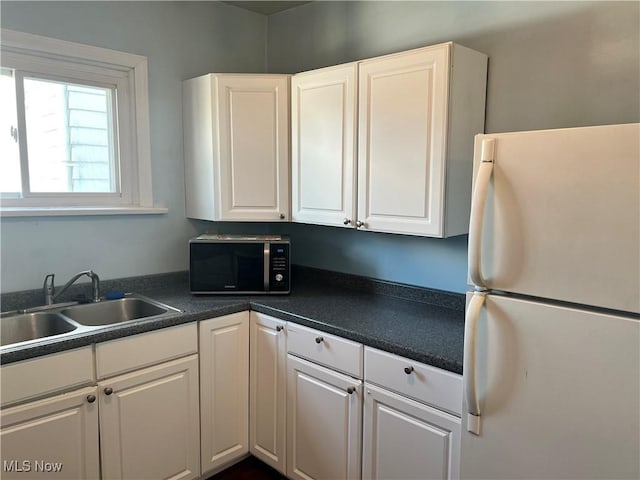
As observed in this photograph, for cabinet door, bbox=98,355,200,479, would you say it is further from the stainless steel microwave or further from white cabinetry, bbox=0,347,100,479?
the stainless steel microwave

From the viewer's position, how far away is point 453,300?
7.25ft

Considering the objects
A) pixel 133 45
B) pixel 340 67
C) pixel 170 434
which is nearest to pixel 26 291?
pixel 170 434

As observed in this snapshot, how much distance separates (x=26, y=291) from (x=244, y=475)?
4.49 ft

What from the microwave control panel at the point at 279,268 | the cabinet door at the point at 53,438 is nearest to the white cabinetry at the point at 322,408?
the microwave control panel at the point at 279,268

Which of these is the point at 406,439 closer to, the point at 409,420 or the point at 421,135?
the point at 409,420

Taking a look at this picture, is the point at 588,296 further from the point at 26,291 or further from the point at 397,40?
the point at 26,291

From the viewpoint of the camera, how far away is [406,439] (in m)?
1.77

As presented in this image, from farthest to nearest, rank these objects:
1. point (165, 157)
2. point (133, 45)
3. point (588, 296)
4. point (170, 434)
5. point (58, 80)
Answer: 1. point (165, 157)
2. point (133, 45)
3. point (58, 80)
4. point (170, 434)
5. point (588, 296)

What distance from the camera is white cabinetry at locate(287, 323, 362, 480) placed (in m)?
1.93

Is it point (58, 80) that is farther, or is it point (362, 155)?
A: point (58, 80)

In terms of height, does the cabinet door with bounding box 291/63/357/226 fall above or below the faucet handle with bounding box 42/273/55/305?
above

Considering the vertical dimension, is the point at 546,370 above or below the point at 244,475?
above

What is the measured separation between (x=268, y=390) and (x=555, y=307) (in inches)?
56.7
